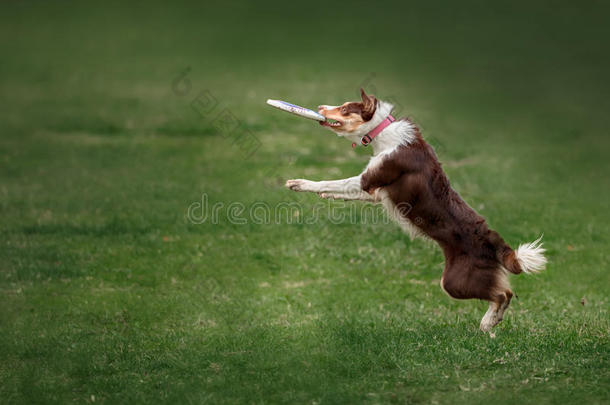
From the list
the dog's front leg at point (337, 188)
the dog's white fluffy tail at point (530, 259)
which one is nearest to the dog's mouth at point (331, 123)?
the dog's front leg at point (337, 188)

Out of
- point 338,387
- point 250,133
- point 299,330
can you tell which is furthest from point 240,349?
point 250,133

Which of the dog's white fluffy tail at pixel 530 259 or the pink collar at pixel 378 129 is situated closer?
the dog's white fluffy tail at pixel 530 259

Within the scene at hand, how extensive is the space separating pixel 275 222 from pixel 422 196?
462cm

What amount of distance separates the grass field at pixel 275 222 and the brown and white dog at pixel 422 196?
595 millimetres

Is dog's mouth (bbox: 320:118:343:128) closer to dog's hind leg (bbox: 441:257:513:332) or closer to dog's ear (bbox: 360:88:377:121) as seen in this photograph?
dog's ear (bbox: 360:88:377:121)

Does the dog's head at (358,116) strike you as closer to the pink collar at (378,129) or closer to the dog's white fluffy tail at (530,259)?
the pink collar at (378,129)

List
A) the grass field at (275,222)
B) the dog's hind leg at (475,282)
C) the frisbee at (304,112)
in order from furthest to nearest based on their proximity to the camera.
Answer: the frisbee at (304,112) < the dog's hind leg at (475,282) < the grass field at (275,222)

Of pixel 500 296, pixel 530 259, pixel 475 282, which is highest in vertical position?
pixel 530 259

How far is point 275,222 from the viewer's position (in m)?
11.4

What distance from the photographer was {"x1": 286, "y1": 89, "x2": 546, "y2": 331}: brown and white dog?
7.03 m

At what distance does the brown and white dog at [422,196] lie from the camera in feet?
23.1

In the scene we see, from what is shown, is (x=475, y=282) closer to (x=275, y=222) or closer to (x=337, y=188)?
(x=337, y=188)

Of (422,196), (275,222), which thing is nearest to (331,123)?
(422,196)

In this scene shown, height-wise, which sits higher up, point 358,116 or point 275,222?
point 358,116
